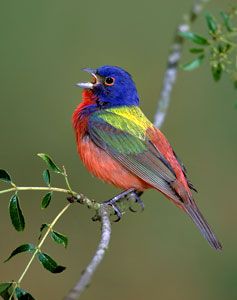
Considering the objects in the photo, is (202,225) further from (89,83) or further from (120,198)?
(89,83)

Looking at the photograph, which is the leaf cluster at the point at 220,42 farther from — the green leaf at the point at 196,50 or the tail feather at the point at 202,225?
the tail feather at the point at 202,225

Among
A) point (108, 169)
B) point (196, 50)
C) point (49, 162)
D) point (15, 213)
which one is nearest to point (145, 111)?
point (108, 169)

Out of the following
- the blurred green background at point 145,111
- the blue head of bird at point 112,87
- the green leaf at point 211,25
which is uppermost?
the green leaf at point 211,25

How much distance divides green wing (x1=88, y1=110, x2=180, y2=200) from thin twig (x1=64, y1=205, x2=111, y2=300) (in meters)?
1.00

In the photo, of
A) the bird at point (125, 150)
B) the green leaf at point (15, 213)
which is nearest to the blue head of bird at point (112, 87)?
the bird at point (125, 150)

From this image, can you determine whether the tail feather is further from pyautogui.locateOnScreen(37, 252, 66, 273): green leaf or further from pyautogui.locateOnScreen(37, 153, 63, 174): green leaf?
pyautogui.locateOnScreen(37, 252, 66, 273): green leaf

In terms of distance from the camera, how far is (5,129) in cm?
865

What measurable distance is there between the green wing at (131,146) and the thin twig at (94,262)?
1.00m

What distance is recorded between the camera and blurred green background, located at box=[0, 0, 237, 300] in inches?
311

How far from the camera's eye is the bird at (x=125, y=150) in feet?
18.7

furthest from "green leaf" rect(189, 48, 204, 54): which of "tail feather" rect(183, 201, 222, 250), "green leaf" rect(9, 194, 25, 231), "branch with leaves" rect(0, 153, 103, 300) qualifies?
"green leaf" rect(9, 194, 25, 231)

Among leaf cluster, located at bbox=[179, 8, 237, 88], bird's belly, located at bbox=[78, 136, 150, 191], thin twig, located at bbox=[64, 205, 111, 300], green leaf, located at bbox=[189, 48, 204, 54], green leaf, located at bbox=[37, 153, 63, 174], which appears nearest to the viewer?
thin twig, located at bbox=[64, 205, 111, 300]

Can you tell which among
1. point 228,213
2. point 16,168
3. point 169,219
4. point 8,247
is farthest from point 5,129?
point 228,213

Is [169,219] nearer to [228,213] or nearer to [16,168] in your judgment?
[228,213]
